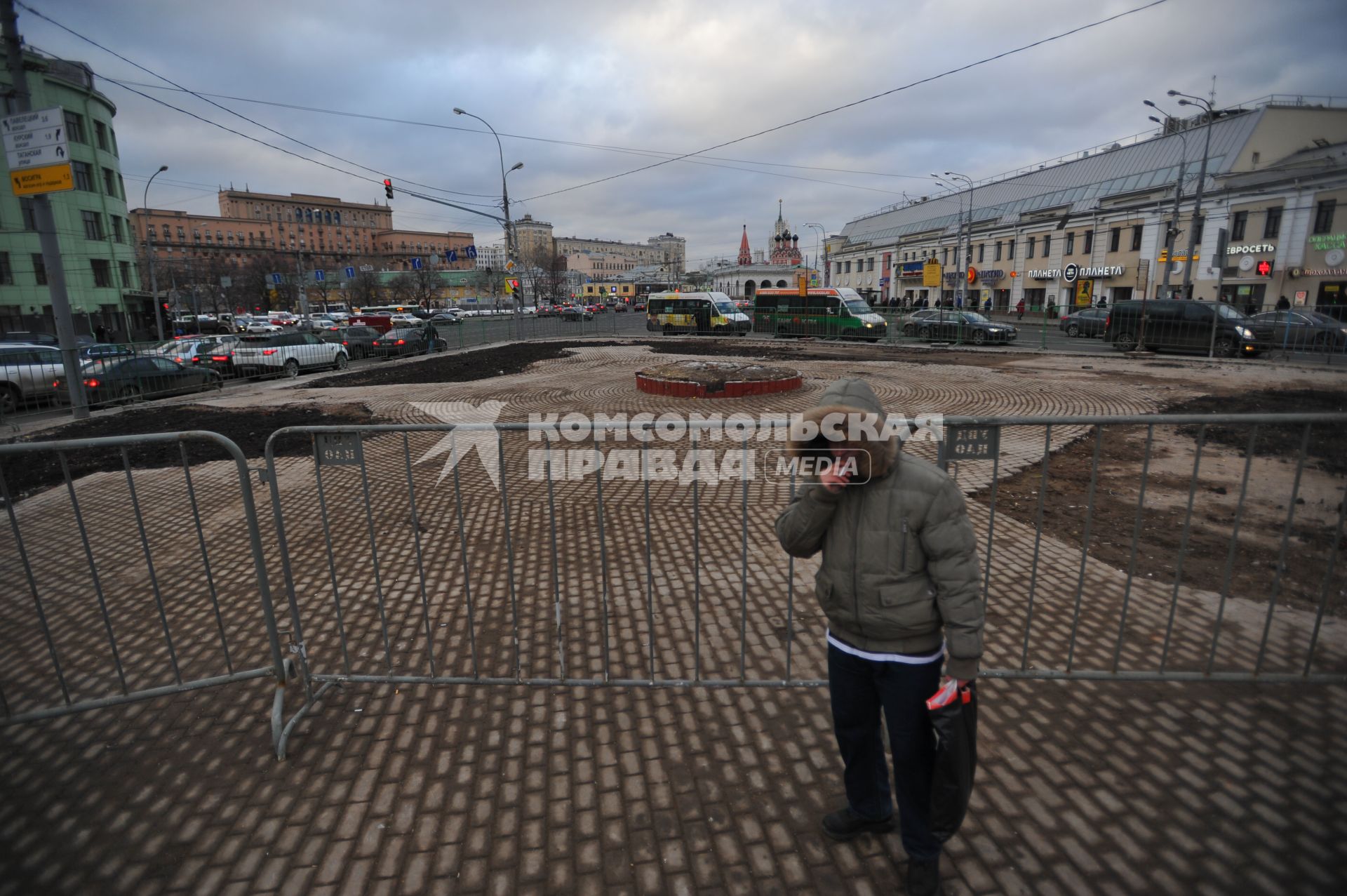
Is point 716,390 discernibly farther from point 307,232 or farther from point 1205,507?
point 307,232

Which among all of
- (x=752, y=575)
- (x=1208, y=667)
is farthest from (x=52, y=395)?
(x=1208, y=667)

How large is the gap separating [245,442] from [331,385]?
8527 millimetres

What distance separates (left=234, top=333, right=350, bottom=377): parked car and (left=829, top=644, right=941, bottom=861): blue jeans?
22508mm

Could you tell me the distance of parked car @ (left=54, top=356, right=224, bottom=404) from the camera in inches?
574

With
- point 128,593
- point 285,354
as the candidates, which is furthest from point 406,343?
point 128,593

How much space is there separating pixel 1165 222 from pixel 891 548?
4926 cm

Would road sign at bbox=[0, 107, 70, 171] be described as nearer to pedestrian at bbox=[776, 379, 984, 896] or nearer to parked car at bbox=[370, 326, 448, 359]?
pedestrian at bbox=[776, 379, 984, 896]

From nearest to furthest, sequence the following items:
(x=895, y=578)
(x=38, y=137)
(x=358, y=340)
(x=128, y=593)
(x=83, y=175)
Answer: (x=895, y=578) → (x=128, y=593) → (x=38, y=137) → (x=358, y=340) → (x=83, y=175)

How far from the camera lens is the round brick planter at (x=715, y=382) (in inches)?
505

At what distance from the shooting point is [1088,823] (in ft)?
8.23

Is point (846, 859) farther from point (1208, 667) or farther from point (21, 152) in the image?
point (21, 152)

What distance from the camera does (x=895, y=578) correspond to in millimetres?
2148

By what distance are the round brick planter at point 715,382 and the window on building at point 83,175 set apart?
145ft

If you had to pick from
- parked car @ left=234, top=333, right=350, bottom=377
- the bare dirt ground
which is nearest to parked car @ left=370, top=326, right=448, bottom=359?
parked car @ left=234, top=333, right=350, bottom=377
